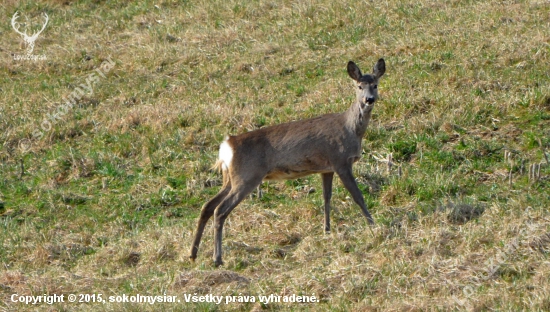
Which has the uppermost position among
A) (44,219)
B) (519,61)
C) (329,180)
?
(519,61)

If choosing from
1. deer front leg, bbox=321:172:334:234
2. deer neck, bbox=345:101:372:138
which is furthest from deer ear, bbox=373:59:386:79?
deer front leg, bbox=321:172:334:234

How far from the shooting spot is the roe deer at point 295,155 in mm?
8539

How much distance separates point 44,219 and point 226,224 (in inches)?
92.6

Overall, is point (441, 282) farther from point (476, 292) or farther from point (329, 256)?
point (329, 256)

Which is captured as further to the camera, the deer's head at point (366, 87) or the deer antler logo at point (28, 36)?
the deer antler logo at point (28, 36)

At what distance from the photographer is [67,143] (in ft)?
40.5

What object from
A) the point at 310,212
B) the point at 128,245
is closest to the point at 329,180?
the point at 310,212
